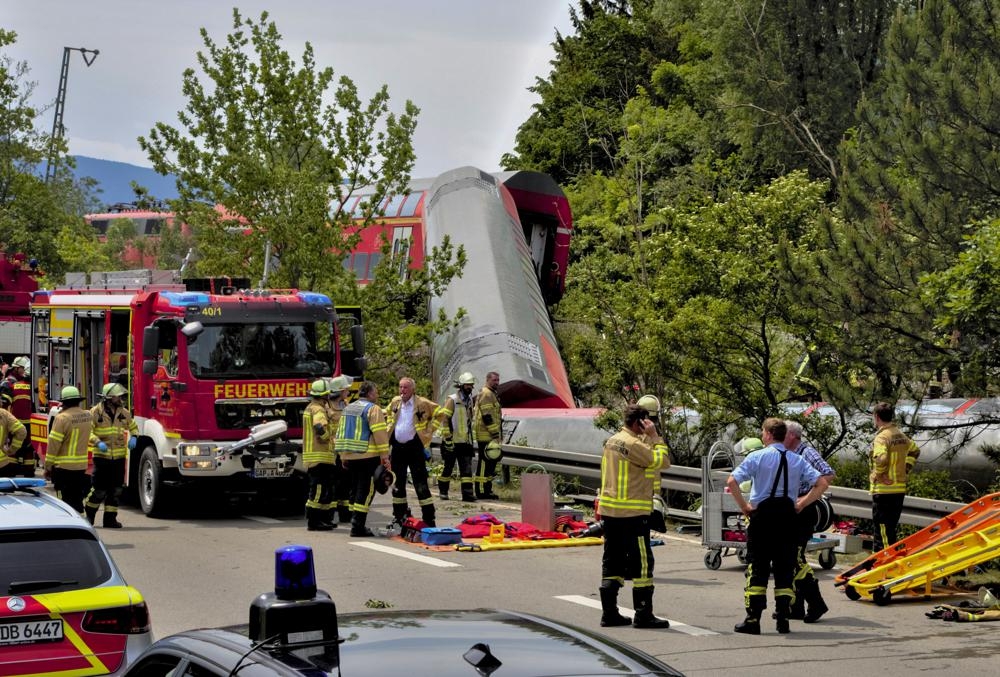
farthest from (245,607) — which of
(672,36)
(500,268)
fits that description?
(672,36)

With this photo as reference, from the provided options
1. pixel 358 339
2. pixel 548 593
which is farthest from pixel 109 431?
pixel 548 593

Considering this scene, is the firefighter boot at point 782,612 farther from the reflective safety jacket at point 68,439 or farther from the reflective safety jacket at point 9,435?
the reflective safety jacket at point 9,435

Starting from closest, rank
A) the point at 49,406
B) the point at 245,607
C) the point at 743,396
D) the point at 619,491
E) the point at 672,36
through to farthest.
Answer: the point at 619,491
the point at 245,607
the point at 743,396
the point at 49,406
the point at 672,36

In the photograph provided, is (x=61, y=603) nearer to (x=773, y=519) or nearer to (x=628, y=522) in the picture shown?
(x=628, y=522)

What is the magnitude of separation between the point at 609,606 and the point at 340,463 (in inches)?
272

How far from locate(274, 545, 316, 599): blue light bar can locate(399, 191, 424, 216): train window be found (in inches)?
1278

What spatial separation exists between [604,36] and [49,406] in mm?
46965

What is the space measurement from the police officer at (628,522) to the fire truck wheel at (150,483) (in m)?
8.73

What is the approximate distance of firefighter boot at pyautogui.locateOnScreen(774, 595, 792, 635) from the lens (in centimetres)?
1101

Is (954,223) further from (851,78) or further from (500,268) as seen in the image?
(851,78)

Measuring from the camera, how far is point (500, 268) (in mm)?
31547

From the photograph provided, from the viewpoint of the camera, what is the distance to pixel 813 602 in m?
11.5

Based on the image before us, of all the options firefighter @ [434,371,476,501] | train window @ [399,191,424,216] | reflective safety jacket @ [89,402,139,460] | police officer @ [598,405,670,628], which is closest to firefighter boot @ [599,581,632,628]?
police officer @ [598,405,670,628]

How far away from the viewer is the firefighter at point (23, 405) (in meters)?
17.5
